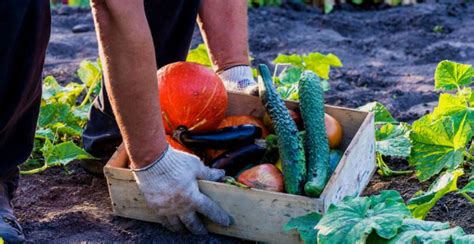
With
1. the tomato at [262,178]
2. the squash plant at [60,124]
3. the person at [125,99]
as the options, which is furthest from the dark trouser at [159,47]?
the tomato at [262,178]

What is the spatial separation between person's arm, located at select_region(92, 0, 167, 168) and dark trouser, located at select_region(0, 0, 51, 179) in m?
0.36

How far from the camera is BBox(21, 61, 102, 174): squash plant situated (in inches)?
153

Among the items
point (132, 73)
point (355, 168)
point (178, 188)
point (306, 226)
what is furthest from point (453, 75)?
point (132, 73)

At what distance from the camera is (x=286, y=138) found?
3416 mm

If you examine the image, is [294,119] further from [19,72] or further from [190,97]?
[19,72]

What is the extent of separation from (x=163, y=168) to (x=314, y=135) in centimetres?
67

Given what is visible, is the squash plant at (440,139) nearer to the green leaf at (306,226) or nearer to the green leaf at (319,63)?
the green leaf at (306,226)

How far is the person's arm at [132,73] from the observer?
301cm

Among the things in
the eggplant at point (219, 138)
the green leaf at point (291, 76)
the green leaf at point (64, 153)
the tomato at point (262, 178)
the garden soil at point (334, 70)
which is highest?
the eggplant at point (219, 138)

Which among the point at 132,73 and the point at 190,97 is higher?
the point at 132,73

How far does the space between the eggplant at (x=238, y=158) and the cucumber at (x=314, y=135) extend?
0.21 m

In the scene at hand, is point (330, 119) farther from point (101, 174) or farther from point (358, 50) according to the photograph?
point (358, 50)

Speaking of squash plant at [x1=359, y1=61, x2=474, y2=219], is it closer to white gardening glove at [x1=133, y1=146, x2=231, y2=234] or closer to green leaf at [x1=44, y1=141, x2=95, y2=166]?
white gardening glove at [x1=133, y1=146, x2=231, y2=234]

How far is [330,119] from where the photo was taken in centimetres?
370
